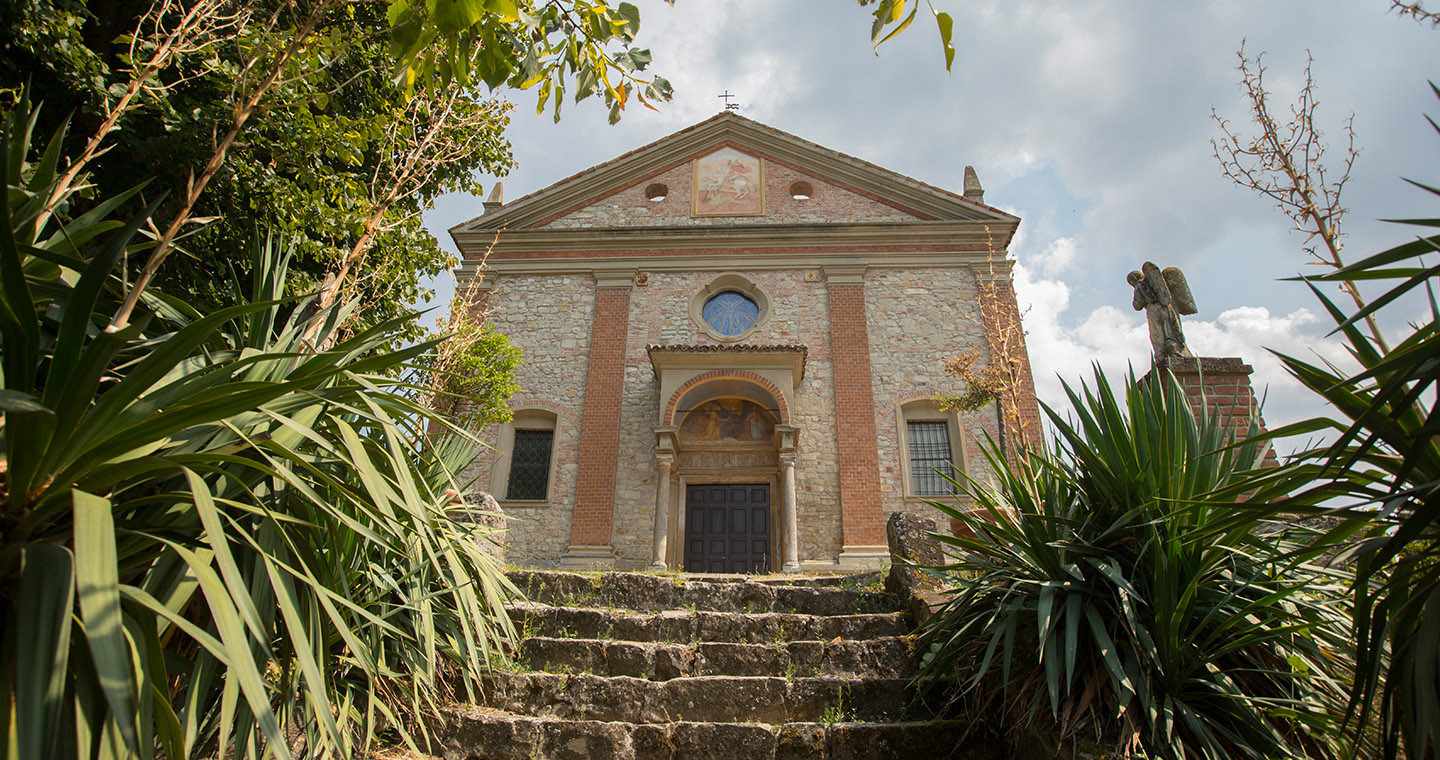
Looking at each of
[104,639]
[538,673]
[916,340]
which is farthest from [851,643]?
[916,340]

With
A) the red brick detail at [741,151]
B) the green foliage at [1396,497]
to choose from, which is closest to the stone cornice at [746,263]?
the red brick detail at [741,151]

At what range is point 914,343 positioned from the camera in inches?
478

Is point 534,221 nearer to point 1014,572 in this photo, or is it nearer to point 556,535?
point 556,535

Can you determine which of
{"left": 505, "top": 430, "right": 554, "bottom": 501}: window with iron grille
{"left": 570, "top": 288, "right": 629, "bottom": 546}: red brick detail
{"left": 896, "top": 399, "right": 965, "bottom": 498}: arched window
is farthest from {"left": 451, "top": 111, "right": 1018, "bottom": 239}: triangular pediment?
{"left": 505, "top": 430, "right": 554, "bottom": 501}: window with iron grille

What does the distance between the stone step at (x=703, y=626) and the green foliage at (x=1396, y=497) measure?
2610 mm

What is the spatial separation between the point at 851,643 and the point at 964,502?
6517 mm

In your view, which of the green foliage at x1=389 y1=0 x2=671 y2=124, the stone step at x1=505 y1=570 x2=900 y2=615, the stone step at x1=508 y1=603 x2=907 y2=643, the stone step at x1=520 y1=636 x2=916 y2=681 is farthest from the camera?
the stone step at x1=505 y1=570 x2=900 y2=615

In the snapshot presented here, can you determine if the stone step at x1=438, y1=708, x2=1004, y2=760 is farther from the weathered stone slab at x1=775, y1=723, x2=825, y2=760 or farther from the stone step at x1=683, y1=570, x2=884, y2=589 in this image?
the stone step at x1=683, y1=570, x2=884, y2=589

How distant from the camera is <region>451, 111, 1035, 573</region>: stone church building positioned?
11.0 metres

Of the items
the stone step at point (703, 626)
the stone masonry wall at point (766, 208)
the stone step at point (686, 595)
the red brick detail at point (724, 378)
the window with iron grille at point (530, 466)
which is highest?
the stone masonry wall at point (766, 208)

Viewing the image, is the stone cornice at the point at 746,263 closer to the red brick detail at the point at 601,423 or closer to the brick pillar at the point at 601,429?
the brick pillar at the point at 601,429

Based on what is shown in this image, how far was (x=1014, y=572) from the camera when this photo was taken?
323 centimetres

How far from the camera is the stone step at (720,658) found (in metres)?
3.93

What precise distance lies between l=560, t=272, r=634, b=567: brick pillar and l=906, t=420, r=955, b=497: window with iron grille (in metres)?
4.67
